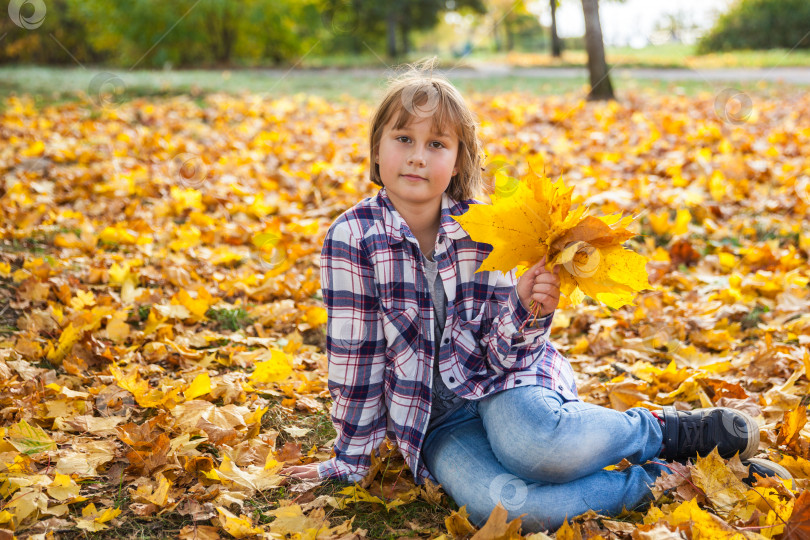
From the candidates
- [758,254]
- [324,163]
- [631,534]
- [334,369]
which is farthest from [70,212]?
[758,254]

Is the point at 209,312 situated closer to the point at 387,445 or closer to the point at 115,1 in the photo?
the point at 387,445

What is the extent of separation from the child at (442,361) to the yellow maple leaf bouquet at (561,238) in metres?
0.22

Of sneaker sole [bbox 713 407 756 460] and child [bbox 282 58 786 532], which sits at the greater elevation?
child [bbox 282 58 786 532]

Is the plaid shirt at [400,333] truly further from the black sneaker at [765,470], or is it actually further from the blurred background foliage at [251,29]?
the blurred background foliage at [251,29]

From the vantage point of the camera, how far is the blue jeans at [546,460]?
176 centimetres

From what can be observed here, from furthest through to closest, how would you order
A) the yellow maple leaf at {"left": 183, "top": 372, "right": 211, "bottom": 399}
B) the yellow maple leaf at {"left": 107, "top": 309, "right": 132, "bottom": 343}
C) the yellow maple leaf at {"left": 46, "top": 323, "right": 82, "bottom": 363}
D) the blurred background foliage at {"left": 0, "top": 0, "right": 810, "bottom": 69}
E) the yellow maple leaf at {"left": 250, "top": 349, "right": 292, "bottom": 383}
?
the blurred background foliage at {"left": 0, "top": 0, "right": 810, "bottom": 69} < the yellow maple leaf at {"left": 107, "top": 309, "right": 132, "bottom": 343} < the yellow maple leaf at {"left": 46, "top": 323, "right": 82, "bottom": 363} < the yellow maple leaf at {"left": 250, "top": 349, "right": 292, "bottom": 383} < the yellow maple leaf at {"left": 183, "top": 372, "right": 211, "bottom": 399}

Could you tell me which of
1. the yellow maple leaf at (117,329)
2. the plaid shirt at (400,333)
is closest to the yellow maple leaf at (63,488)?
the plaid shirt at (400,333)

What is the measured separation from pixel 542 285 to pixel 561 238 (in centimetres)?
14

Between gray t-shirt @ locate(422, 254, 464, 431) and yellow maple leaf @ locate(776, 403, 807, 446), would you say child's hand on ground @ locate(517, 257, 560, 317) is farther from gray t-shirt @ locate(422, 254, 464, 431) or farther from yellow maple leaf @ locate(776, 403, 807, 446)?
yellow maple leaf @ locate(776, 403, 807, 446)

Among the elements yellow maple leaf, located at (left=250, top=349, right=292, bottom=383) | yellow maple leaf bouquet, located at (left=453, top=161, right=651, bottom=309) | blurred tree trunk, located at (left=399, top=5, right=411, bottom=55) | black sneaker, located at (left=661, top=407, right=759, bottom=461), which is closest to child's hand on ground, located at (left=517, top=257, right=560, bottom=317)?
yellow maple leaf bouquet, located at (left=453, top=161, right=651, bottom=309)

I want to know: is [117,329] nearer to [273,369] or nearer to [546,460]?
[273,369]

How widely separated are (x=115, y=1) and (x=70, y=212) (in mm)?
15314

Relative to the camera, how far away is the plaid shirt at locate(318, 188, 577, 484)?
6.31 feet

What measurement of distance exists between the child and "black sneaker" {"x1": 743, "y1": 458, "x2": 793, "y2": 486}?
51mm
